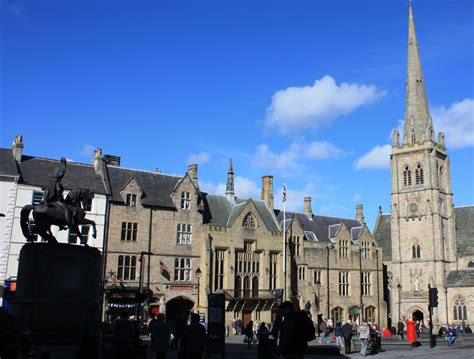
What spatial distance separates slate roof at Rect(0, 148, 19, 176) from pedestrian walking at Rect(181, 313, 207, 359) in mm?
27031

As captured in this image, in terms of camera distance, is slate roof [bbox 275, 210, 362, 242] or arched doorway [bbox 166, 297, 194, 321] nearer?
arched doorway [bbox 166, 297, 194, 321]

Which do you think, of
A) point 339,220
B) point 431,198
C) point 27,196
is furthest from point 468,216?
point 27,196

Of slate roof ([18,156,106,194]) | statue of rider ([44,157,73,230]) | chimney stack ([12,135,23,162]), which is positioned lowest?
statue of rider ([44,157,73,230])

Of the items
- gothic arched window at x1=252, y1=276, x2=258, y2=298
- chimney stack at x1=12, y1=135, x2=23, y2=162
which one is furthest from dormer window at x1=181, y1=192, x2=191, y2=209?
chimney stack at x1=12, y1=135, x2=23, y2=162

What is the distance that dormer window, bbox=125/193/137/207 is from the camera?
4062 cm

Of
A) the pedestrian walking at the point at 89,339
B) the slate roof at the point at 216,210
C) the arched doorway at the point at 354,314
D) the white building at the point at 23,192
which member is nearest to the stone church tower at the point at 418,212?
the arched doorway at the point at 354,314

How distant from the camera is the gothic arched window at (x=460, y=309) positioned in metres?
63.3

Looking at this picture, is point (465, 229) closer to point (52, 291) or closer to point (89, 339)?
point (52, 291)

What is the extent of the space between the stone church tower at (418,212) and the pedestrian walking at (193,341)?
56227mm

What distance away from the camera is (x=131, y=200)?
4091 centimetres

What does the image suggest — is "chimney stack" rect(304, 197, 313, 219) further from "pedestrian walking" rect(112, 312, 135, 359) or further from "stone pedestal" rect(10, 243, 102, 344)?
"pedestrian walking" rect(112, 312, 135, 359)

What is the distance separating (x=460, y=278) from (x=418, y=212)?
10.1 metres

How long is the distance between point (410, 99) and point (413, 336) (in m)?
53.3

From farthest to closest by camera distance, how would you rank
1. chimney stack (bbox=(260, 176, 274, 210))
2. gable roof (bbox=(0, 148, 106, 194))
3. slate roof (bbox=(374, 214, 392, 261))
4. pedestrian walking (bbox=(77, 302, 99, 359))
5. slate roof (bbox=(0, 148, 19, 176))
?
slate roof (bbox=(374, 214, 392, 261))
chimney stack (bbox=(260, 176, 274, 210))
gable roof (bbox=(0, 148, 106, 194))
slate roof (bbox=(0, 148, 19, 176))
pedestrian walking (bbox=(77, 302, 99, 359))
